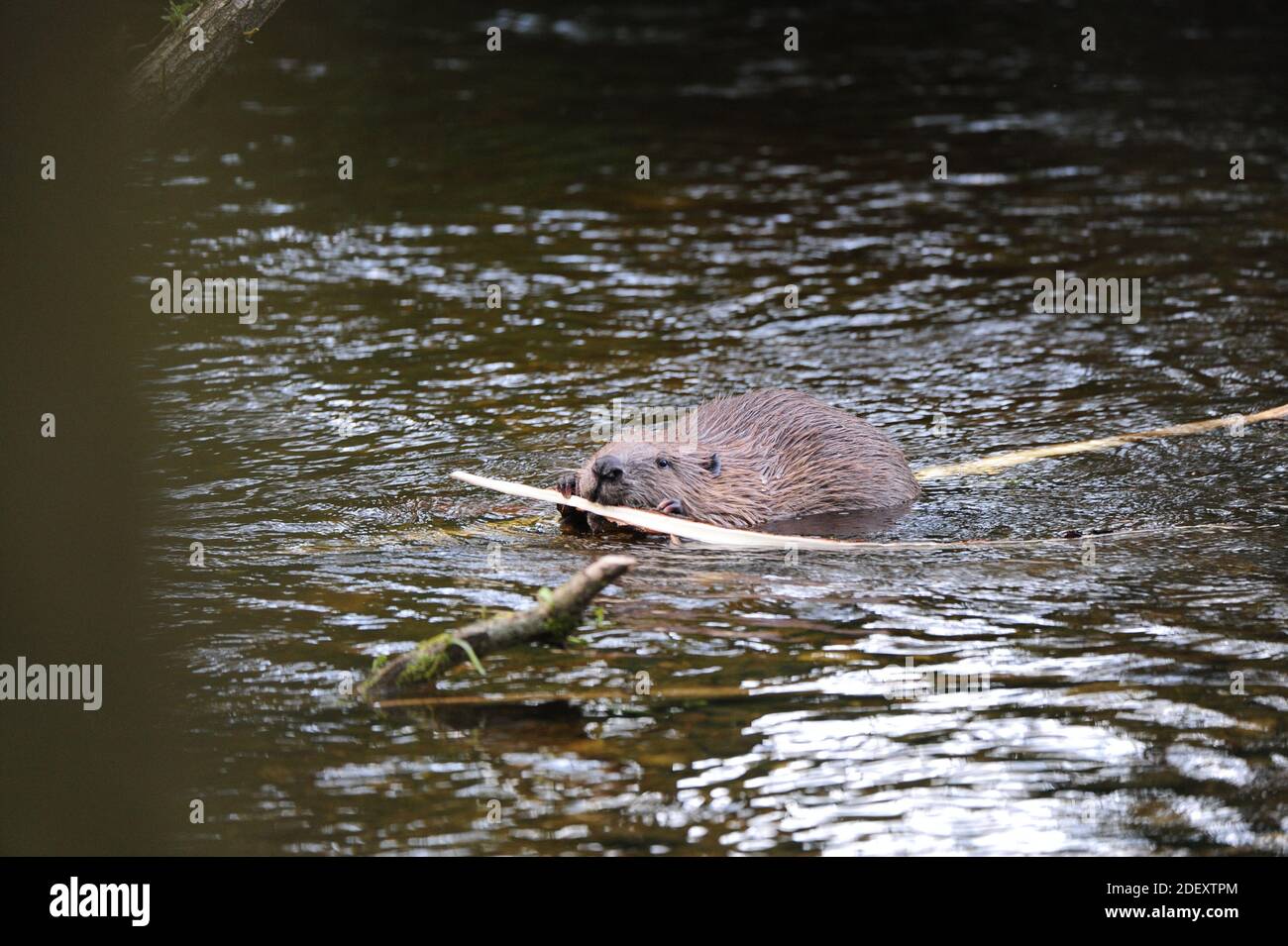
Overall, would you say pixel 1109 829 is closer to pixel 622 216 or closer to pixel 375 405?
pixel 375 405

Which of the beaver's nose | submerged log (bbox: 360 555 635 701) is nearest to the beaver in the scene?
the beaver's nose

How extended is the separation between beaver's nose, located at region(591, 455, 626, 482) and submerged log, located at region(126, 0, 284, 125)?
95.8 inches

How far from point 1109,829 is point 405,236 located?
9.76 metres

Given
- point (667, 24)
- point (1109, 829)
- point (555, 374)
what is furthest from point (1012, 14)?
point (1109, 829)

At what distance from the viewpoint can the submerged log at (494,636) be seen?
5.27 m

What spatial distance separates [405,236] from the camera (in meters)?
13.4

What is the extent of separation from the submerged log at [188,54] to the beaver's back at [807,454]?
2.97 metres

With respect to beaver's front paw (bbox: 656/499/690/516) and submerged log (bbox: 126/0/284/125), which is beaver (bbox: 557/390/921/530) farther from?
submerged log (bbox: 126/0/284/125)

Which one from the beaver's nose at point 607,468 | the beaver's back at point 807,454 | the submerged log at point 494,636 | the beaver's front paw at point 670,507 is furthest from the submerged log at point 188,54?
the beaver's back at point 807,454

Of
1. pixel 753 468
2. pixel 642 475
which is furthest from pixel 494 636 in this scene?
pixel 753 468

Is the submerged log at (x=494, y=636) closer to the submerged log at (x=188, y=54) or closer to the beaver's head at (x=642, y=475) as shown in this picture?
the beaver's head at (x=642, y=475)

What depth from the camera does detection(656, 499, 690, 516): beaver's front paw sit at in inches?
289

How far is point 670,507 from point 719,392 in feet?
9.40
